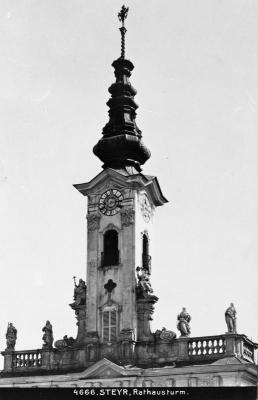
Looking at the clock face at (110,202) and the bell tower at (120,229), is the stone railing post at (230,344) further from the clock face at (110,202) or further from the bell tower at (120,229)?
the clock face at (110,202)

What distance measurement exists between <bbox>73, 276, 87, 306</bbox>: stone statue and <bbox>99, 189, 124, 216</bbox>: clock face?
3.20m

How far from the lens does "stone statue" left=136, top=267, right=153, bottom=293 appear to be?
35.3 m

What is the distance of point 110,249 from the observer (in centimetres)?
3678

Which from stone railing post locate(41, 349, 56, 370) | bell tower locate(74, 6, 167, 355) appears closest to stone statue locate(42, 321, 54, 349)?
stone railing post locate(41, 349, 56, 370)

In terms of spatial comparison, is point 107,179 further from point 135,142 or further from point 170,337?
point 170,337

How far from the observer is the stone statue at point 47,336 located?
119ft

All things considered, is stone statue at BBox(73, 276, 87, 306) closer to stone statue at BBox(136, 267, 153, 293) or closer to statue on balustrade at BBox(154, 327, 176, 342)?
stone statue at BBox(136, 267, 153, 293)

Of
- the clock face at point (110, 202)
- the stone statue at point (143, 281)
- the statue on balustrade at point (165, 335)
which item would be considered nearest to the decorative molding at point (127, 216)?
the clock face at point (110, 202)

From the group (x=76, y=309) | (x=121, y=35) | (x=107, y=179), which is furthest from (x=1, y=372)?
(x=121, y=35)

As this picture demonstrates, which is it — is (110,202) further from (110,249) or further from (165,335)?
(165,335)

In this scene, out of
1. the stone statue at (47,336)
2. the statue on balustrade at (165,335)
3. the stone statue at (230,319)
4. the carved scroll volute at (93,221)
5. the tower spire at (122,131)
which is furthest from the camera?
the tower spire at (122,131)

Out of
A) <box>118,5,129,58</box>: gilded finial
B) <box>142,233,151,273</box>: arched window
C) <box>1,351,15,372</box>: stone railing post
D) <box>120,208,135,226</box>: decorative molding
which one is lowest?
<box>1,351,15,372</box>: stone railing post

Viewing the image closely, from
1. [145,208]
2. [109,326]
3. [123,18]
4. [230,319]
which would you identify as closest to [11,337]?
[109,326]

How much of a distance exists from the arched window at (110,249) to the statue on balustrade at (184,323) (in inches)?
159
